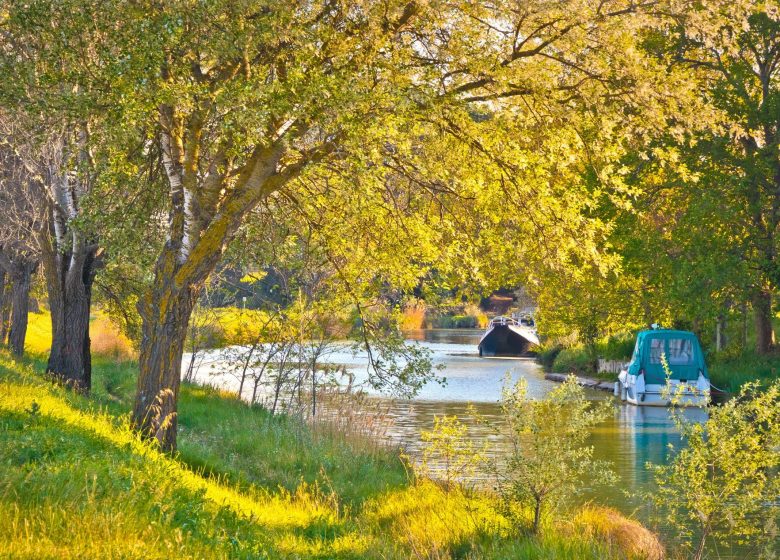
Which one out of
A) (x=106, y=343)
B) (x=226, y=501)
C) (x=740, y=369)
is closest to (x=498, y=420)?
(x=740, y=369)

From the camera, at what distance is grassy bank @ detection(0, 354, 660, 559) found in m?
6.38

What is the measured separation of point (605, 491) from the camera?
16.5 m

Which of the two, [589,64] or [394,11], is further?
[589,64]

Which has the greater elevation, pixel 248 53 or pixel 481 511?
pixel 248 53

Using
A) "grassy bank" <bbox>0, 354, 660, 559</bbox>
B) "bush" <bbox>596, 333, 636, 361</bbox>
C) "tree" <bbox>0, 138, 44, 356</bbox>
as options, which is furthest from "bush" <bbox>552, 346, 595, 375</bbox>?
"grassy bank" <bbox>0, 354, 660, 559</bbox>

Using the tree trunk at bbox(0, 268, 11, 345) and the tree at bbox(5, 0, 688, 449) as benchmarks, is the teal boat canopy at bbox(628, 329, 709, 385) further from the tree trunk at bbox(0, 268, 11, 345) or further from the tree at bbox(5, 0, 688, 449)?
the tree trunk at bbox(0, 268, 11, 345)

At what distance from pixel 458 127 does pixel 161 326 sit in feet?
15.8

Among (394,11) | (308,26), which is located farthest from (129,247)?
(394,11)

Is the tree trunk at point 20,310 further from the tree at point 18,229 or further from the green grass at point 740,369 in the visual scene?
the green grass at point 740,369

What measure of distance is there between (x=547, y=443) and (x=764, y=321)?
2566 cm

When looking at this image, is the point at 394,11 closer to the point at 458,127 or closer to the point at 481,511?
the point at 458,127

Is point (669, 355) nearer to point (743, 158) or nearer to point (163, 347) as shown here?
point (743, 158)

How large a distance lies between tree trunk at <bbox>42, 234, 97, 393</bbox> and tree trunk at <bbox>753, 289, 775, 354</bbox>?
74.7 feet

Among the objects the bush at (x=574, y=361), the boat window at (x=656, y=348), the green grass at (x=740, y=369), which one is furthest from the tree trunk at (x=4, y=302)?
the green grass at (x=740, y=369)
